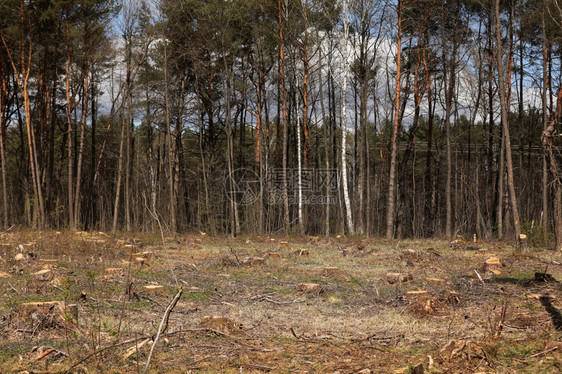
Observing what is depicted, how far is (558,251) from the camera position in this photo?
12.8m

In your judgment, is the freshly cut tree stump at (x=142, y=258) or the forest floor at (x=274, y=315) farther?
the freshly cut tree stump at (x=142, y=258)

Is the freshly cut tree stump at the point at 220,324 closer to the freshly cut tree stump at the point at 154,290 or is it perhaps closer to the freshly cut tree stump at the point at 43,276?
the freshly cut tree stump at the point at 154,290

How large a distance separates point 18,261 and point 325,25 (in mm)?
17788

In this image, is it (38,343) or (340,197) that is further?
(340,197)

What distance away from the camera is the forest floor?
14.6ft

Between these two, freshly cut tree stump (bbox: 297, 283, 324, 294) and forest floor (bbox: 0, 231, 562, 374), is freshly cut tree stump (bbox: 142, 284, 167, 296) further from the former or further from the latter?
freshly cut tree stump (bbox: 297, 283, 324, 294)

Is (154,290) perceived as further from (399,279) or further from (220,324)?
(399,279)

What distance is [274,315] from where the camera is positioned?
6590mm

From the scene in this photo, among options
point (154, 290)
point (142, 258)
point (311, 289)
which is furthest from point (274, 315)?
point (142, 258)

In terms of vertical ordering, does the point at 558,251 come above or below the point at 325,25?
below

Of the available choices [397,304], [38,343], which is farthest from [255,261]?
[38,343]

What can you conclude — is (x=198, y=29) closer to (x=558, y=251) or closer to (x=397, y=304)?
(x=558, y=251)

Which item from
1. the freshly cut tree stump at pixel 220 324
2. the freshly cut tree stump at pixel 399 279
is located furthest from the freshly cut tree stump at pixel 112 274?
the freshly cut tree stump at pixel 399 279

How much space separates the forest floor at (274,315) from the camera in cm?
445
